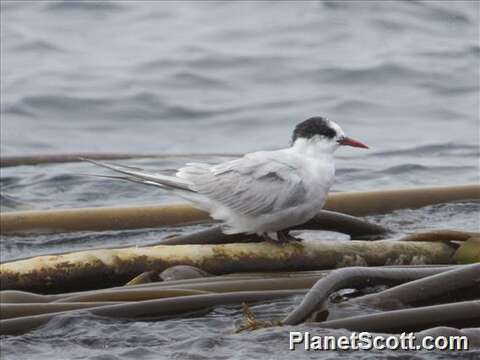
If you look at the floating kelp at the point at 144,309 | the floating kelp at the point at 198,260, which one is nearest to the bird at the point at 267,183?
the floating kelp at the point at 198,260

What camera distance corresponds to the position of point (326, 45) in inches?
526

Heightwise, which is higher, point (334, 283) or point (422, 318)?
point (334, 283)

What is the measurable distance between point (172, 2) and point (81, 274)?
10.1 metres

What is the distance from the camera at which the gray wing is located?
210 inches

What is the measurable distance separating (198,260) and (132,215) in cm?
136

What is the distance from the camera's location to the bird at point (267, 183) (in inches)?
209

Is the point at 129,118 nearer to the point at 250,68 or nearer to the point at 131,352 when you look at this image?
the point at 250,68

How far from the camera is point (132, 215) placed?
6188mm

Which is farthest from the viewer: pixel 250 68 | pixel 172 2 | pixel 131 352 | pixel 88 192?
pixel 172 2

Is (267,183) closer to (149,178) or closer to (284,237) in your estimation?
(284,237)

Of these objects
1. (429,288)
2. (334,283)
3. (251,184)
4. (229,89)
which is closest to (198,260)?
(251,184)

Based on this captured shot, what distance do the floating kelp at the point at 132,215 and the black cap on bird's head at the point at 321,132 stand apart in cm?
58

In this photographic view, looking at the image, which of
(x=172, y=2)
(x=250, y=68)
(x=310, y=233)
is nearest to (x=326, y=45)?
(x=250, y=68)

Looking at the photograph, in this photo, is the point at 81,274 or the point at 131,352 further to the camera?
the point at 81,274
